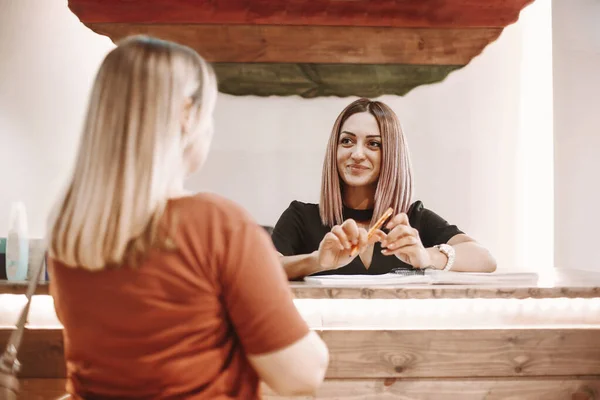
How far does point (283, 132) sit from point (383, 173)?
0.63m

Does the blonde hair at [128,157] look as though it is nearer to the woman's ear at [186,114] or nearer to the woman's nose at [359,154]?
the woman's ear at [186,114]

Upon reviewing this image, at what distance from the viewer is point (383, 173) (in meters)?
2.13

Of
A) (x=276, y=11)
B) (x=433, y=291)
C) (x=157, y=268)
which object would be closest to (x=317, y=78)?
(x=276, y=11)

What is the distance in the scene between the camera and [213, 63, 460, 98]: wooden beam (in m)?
2.54

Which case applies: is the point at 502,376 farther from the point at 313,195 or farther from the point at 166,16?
the point at 166,16

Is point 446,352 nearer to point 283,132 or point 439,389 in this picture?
point 439,389

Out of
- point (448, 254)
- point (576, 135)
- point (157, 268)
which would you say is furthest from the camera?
point (576, 135)

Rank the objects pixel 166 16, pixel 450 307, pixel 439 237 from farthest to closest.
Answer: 1. pixel 166 16
2. pixel 439 237
3. pixel 450 307

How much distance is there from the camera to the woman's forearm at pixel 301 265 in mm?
1760

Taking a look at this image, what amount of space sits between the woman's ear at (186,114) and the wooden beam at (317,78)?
1822 millimetres

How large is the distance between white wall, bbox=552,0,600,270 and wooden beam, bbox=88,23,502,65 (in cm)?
58

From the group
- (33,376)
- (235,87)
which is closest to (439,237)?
(235,87)

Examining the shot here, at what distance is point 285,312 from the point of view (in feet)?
2.34

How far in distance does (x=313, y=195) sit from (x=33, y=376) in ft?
4.59
